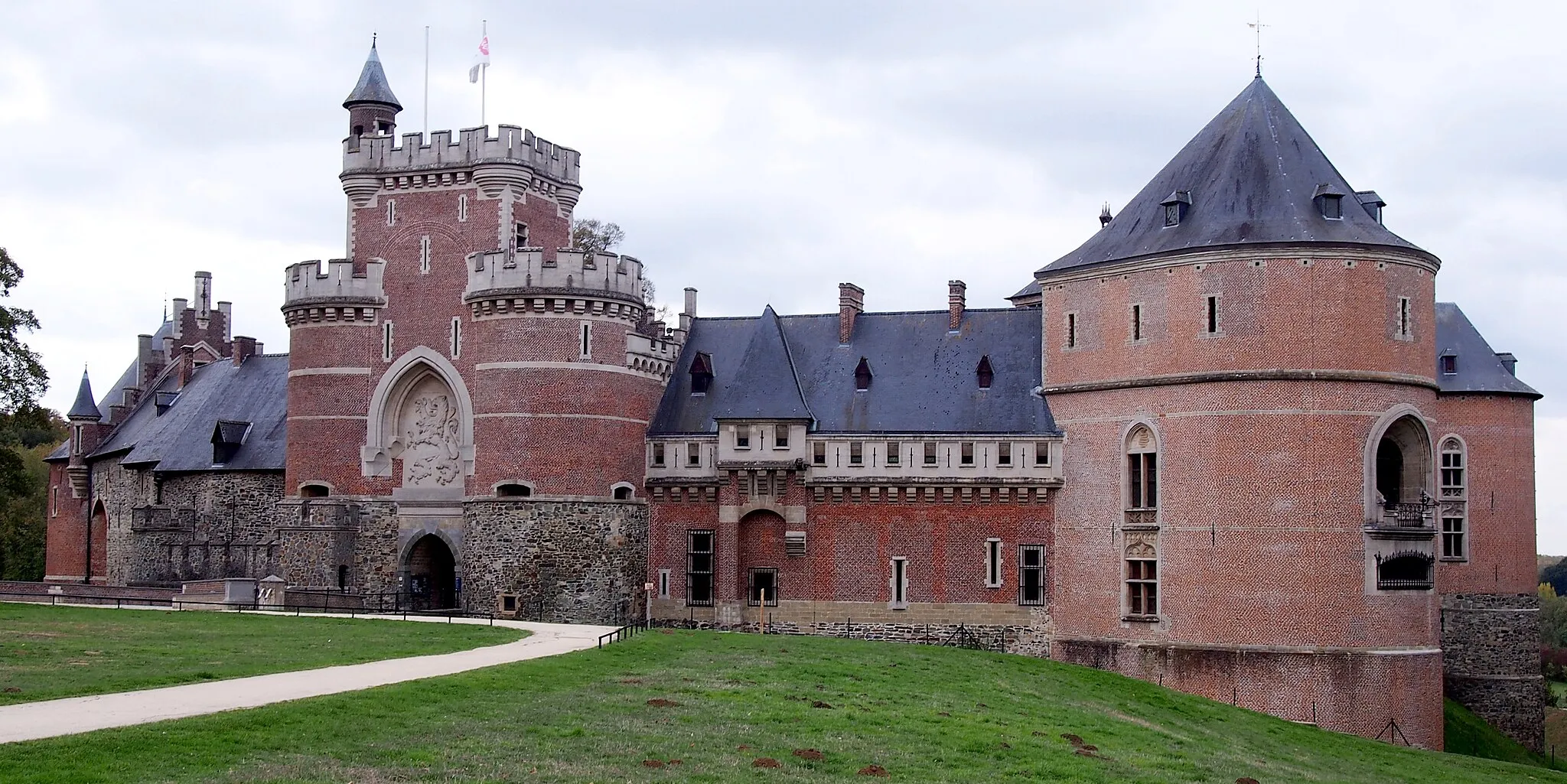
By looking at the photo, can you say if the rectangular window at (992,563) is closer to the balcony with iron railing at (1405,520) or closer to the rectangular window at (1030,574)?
the rectangular window at (1030,574)

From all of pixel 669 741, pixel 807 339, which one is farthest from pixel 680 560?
pixel 669 741

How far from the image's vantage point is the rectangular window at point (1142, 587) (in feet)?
141

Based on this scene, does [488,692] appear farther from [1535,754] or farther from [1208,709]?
[1535,754]

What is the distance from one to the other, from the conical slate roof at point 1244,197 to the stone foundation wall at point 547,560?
50.1 ft

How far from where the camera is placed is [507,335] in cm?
4609

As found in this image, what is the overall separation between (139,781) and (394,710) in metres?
5.78

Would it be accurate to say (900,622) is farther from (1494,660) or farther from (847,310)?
(1494,660)

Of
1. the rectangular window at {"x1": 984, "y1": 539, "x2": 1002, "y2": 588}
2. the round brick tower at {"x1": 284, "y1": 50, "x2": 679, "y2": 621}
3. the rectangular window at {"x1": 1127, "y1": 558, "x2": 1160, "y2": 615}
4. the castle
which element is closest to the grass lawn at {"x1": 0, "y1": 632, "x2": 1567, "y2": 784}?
the castle

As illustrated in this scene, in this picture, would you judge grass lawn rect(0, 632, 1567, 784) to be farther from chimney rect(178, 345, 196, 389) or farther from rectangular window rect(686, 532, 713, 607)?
chimney rect(178, 345, 196, 389)

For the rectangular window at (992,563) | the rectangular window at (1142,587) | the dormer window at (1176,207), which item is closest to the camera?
the rectangular window at (1142,587)

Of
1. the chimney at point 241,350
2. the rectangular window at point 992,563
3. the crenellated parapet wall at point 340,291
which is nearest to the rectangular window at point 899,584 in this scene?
the rectangular window at point 992,563

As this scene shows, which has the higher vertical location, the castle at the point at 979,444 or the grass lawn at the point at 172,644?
the castle at the point at 979,444

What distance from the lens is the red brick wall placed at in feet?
165

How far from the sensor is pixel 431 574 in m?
48.9
